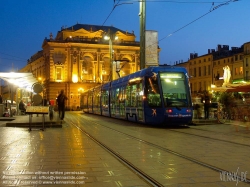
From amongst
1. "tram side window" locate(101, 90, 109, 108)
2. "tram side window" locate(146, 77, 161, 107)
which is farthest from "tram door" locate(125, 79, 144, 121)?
"tram side window" locate(101, 90, 109, 108)

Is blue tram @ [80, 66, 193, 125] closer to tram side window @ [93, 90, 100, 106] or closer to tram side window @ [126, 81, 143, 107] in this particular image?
tram side window @ [126, 81, 143, 107]

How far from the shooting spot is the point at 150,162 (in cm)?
877

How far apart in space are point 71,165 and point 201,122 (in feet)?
49.6

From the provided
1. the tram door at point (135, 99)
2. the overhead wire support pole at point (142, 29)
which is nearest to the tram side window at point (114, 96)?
the overhead wire support pole at point (142, 29)

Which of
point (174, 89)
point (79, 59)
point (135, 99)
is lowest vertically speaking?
point (135, 99)

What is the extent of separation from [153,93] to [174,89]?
3.66ft

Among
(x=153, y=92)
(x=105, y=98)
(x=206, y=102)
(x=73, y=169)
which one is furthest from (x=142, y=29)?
(x=73, y=169)

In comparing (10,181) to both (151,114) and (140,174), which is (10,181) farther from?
(151,114)

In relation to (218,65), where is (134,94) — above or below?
below

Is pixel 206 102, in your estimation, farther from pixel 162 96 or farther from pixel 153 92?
pixel 162 96

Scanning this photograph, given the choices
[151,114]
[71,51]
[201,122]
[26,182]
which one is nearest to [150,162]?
[26,182]

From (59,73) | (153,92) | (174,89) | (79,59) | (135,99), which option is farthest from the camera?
(79,59)

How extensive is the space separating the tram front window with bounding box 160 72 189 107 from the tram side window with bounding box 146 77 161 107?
0.36 meters

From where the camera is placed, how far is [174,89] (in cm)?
1955
